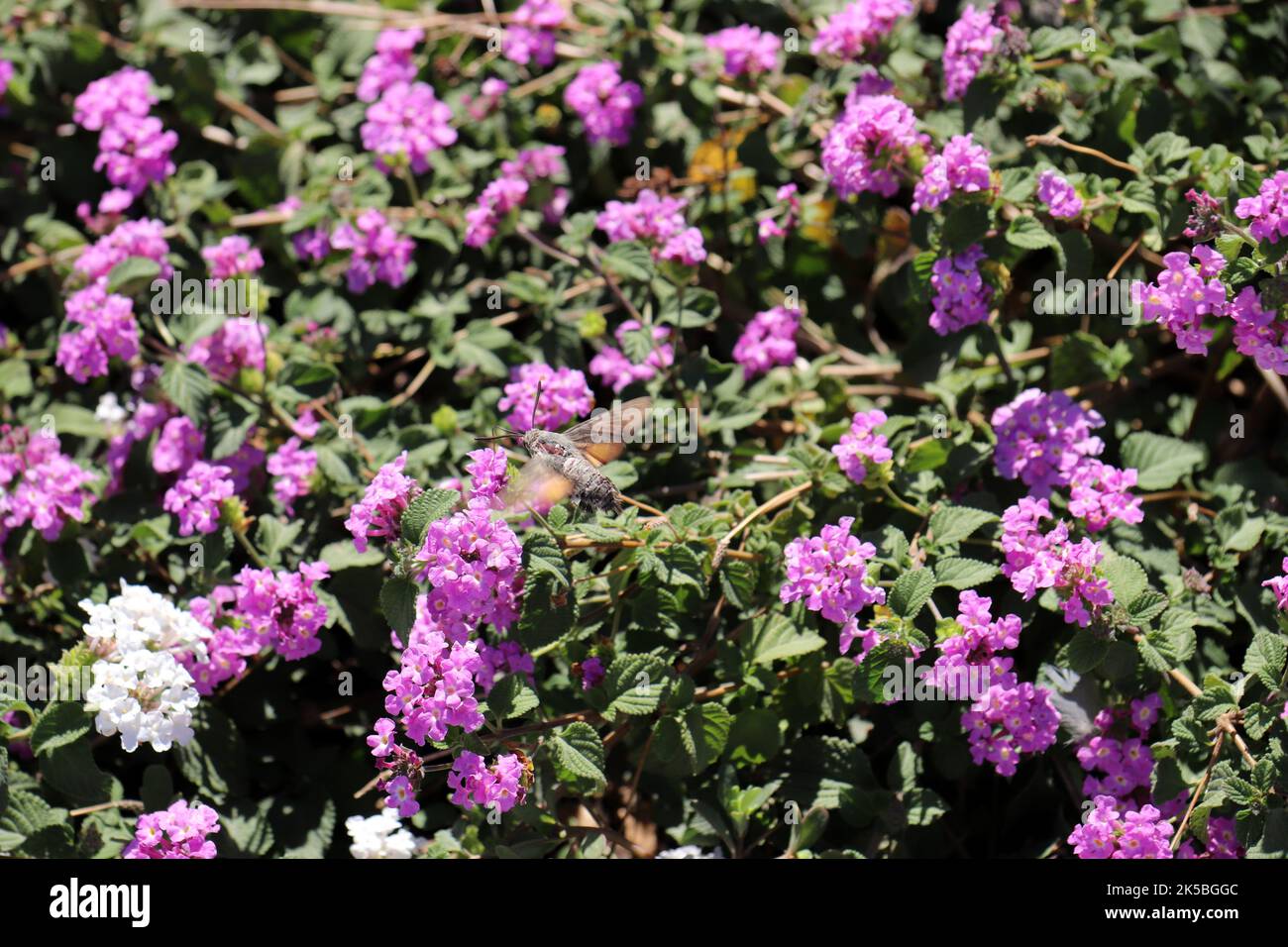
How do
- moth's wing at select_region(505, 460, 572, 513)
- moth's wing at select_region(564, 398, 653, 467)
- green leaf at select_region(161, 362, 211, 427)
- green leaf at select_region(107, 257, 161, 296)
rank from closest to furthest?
moth's wing at select_region(505, 460, 572, 513) → moth's wing at select_region(564, 398, 653, 467) → green leaf at select_region(161, 362, 211, 427) → green leaf at select_region(107, 257, 161, 296)

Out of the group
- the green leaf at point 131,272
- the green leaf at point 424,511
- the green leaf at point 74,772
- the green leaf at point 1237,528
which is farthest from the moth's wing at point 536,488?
the green leaf at point 1237,528

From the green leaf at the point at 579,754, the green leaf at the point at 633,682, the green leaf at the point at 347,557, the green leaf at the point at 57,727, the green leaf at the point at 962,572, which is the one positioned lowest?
the green leaf at the point at 57,727

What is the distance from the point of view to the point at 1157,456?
10.2 feet

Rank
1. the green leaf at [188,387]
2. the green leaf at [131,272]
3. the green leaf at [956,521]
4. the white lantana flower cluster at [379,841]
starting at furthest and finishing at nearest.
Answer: the green leaf at [131,272] → the green leaf at [188,387] → the green leaf at [956,521] → the white lantana flower cluster at [379,841]

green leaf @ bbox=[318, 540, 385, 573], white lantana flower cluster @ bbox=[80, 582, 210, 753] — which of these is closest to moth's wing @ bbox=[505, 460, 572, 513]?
green leaf @ bbox=[318, 540, 385, 573]

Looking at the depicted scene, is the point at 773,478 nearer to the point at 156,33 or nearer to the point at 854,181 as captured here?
the point at 854,181

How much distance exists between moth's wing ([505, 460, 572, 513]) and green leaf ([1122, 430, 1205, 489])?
136 centimetres

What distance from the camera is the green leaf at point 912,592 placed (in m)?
2.59

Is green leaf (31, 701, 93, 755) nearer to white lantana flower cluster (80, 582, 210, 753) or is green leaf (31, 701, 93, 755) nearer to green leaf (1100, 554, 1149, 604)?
white lantana flower cluster (80, 582, 210, 753)

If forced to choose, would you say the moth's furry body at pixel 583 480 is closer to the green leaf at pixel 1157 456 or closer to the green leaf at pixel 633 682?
the green leaf at pixel 633 682

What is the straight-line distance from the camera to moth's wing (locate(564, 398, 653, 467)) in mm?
2896

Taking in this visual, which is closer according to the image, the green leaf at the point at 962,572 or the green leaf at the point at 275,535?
the green leaf at the point at 962,572

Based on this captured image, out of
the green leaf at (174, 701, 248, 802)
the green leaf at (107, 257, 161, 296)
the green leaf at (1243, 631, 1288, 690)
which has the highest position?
the green leaf at (107, 257, 161, 296)

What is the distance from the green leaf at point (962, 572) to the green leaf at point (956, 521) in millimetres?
64
